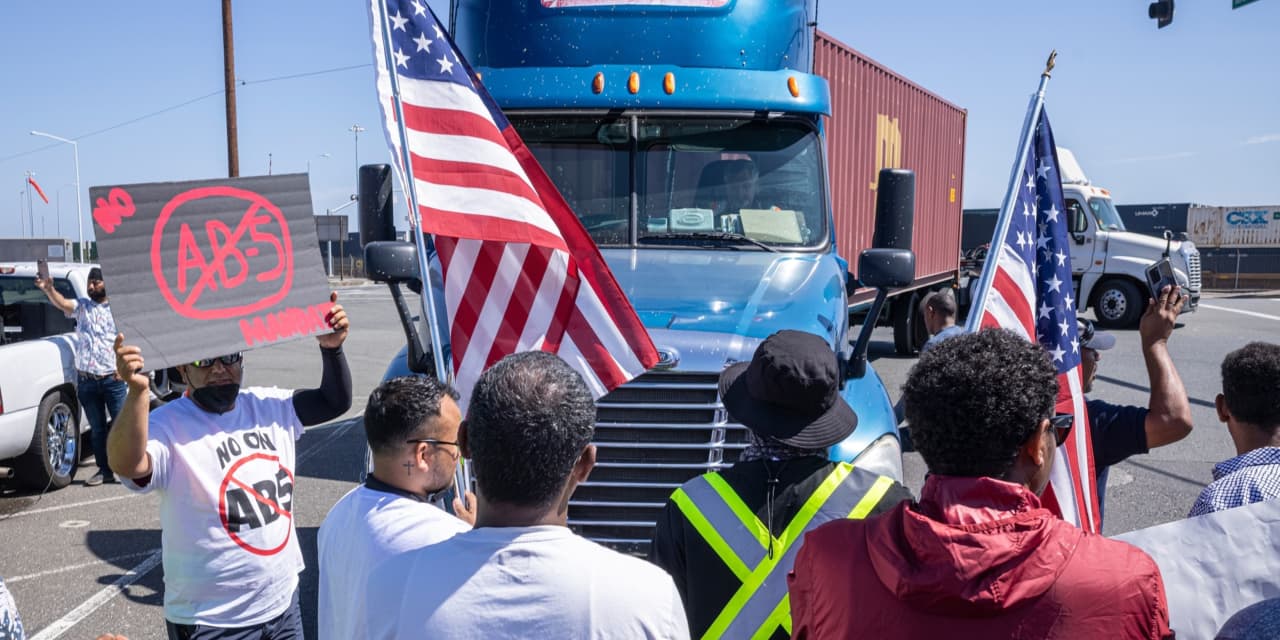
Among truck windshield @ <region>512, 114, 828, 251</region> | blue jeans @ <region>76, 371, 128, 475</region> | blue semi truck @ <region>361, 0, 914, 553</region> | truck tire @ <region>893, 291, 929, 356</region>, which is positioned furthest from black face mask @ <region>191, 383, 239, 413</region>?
truck tire @ <region>893, 291, 929, 356</region>

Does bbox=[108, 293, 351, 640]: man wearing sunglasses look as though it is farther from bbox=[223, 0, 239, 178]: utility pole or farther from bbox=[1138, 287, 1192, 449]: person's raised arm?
bbox=[223, 0, 239, 178]: utility pole

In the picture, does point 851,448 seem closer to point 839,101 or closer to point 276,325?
point 276,325

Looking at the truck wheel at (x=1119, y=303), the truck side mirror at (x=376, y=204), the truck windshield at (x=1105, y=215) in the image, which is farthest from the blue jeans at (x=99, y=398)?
the truck wheel at (x=1119, y=303)


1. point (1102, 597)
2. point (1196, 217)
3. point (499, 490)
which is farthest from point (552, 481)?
point (1196, 217)

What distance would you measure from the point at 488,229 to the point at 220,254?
2.98 ft

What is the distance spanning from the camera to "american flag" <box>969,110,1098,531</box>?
10.9 feet

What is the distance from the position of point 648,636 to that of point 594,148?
4382 mm

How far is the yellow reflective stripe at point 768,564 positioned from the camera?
7.45ft

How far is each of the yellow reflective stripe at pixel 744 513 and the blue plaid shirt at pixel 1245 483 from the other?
111 cm

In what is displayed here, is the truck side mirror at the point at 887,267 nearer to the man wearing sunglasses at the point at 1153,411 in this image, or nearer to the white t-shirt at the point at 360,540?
the man wearing sunglasses at the point at 1153,411

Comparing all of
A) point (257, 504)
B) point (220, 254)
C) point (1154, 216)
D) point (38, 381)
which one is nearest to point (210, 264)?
point (220, 254)

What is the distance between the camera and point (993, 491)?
1.65m

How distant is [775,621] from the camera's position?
2.32 metres

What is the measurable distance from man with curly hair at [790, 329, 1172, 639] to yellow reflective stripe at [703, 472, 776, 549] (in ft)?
1.35
